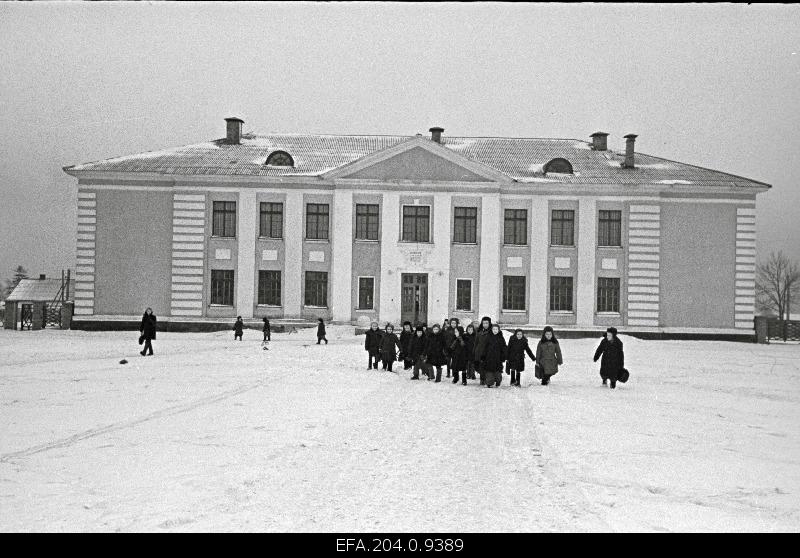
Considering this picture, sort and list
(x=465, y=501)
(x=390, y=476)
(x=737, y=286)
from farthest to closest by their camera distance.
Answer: (x=737, y=286) < (x=390, y=476) < (x=465, y=501)

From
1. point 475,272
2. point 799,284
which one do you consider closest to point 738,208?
point 475,272

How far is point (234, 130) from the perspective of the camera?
3675 cm

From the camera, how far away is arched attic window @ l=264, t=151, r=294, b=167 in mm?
34719

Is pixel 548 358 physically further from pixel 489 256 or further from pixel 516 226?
pixel 516 226

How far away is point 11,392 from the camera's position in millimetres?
13391

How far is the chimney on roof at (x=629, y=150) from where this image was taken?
35.3m

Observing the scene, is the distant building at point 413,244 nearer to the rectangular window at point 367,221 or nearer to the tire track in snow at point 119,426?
the rectangular window at point 367,221

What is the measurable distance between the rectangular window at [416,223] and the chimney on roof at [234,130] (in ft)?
28.9

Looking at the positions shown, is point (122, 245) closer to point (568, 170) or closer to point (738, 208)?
point (568, 170)

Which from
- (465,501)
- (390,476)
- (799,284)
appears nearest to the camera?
(465,501)

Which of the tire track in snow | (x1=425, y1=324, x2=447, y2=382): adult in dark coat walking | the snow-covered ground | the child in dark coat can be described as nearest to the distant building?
the child in dark coat

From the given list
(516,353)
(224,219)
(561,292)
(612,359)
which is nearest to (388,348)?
(516,353)

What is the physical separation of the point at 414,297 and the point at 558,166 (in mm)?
8429

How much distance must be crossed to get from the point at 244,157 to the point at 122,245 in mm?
6357
